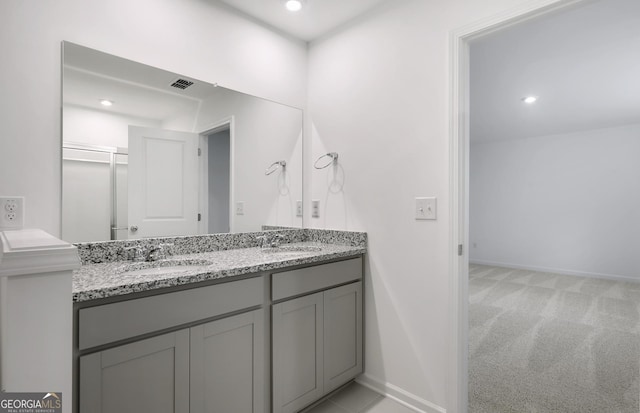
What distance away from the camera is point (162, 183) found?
73.6 inches

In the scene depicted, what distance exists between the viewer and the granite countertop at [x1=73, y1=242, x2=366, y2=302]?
1.12 meters

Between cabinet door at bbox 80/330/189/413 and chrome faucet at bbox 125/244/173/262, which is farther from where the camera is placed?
chrome faucet at bbox 125/244/173/262

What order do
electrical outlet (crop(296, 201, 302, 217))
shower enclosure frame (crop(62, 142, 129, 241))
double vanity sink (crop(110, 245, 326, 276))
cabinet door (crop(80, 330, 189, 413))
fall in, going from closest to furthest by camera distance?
cabinet door (crop(80, 330, 189, 413)) < double vanity sink (crop(110, 245, 326, 276)) < shower enclosure frame (crop(62, 142, 129, 241)) < electrical outlet (crop(296, 201, 302, 217))

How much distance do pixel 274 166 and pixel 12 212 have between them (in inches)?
57.7

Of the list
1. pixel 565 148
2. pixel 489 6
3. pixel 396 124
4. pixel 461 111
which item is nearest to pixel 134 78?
pixel 396 124

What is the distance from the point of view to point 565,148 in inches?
220

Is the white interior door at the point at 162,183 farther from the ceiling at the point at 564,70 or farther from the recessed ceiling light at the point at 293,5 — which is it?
the ceiling at the point at 564,70

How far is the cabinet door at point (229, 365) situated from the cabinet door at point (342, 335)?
A: 1.53 feet

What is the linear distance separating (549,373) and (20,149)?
10.7ft

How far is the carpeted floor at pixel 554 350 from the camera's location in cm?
195

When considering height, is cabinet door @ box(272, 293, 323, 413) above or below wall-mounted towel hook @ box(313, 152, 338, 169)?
below

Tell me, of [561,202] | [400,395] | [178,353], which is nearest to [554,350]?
[400,395]

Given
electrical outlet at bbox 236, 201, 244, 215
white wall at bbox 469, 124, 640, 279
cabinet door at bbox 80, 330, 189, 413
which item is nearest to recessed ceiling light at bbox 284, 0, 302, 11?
electrical outlet at bbox 236, 201, 244, 215

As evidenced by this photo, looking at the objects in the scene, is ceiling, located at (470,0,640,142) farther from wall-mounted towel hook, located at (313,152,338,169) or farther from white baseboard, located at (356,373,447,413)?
white baseboard, located at (356,373,447,413)
